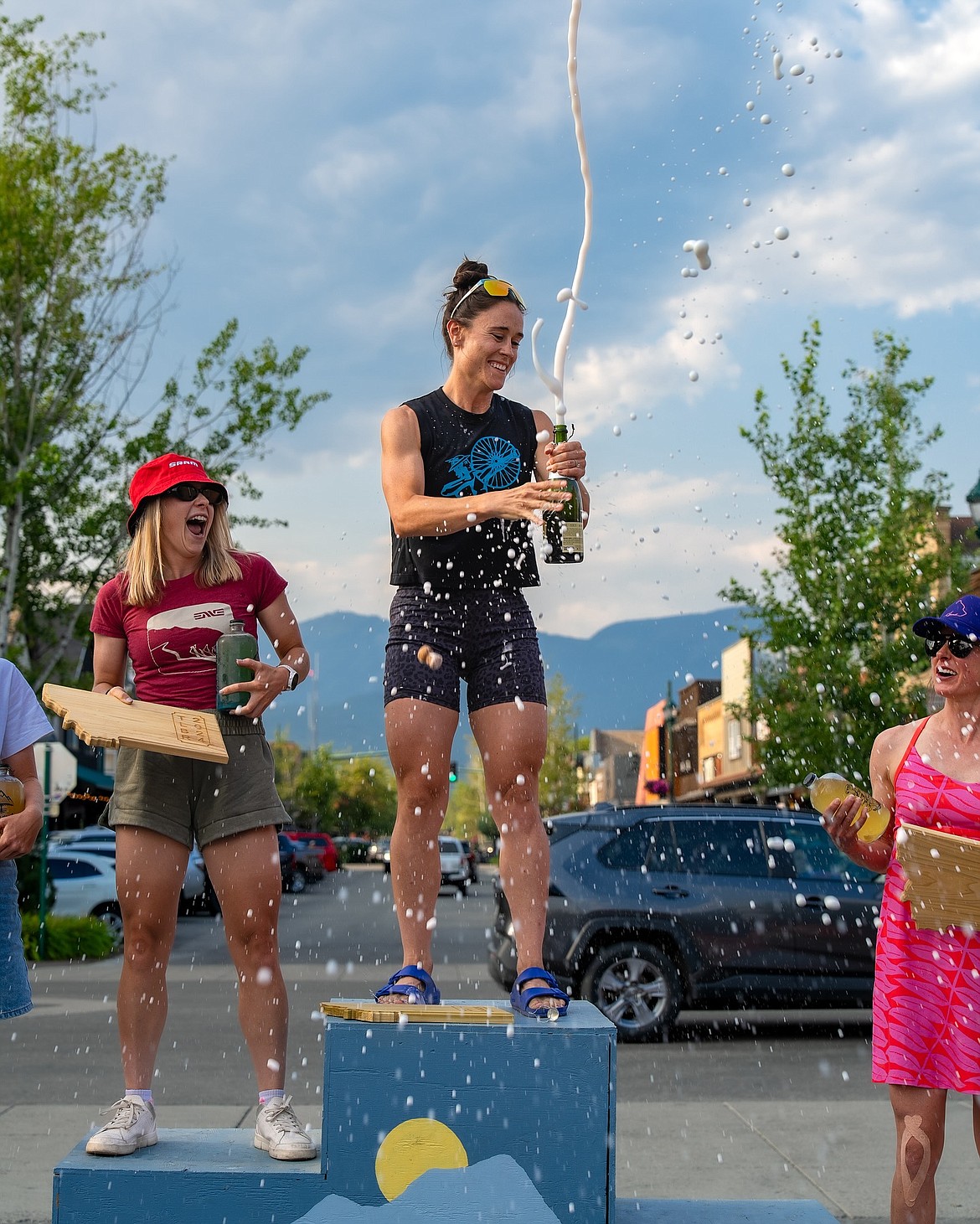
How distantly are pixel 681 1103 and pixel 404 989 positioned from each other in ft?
14.3

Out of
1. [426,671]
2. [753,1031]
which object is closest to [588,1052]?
[426,671]

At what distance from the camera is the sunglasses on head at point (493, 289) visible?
14.3ft

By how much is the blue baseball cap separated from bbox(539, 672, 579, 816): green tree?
53894mm

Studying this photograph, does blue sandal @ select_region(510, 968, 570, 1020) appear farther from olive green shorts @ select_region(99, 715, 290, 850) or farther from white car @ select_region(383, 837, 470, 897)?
white car @ select_region(383, 837, 470, 897)

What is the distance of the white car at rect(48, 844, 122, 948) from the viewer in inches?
828

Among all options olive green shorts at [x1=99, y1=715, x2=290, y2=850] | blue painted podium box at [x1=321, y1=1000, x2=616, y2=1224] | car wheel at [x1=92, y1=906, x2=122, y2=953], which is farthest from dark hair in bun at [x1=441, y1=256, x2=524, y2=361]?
car wheel at [x1=92, y1=906, x2=122, y2=953]

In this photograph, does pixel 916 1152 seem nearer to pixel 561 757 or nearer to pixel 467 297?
pixel 467 297

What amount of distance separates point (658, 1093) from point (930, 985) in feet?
15.7

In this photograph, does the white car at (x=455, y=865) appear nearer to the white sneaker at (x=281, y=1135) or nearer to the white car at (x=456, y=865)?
the white car at (x=456, y=865)

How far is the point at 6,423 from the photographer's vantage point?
17922 millimetres

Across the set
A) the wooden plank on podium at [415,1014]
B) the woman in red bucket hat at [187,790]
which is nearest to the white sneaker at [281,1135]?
the woman in red bucket hat at [187,790]

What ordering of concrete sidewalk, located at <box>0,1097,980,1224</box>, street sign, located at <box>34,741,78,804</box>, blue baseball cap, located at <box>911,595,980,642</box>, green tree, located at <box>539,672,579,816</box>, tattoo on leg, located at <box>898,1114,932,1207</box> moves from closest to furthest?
tattoo on leg, located at <box>898,1114,932,1207</box> → blue baseball cap, located at <box>911,595,980,642</box> → concrete sidewalk, located at <box>0,1097,980,1224</box> → street sign, located at <box>34,741,78,804</box> → green tree, located at <box>539,672,579,816</box>

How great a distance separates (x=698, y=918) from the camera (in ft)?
34.6

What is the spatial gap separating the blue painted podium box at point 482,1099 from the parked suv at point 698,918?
6.83 m
